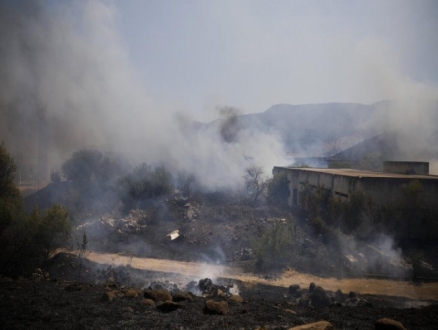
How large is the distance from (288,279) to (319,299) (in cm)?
278

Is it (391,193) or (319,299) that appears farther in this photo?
(391,193)

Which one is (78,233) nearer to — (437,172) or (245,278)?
(245,278)

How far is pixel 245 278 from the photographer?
1334 cm

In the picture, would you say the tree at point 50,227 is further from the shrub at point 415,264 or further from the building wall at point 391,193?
the shrub at point 415,264

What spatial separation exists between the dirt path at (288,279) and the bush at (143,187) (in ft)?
26.0

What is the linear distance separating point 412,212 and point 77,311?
17.9 meters

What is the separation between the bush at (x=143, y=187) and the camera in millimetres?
23516

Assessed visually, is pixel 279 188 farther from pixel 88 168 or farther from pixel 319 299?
pixel 88 168

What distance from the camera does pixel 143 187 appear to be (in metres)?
23.8

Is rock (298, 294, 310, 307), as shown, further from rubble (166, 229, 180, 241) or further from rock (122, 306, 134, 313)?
rubble (166, 229, 180, 241)

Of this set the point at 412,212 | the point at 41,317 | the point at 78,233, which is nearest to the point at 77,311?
the point at 41,317

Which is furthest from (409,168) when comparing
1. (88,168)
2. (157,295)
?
(88,168)

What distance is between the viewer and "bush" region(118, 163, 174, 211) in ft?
77.2

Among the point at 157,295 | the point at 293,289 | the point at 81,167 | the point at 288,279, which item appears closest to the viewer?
the point at 157,295
